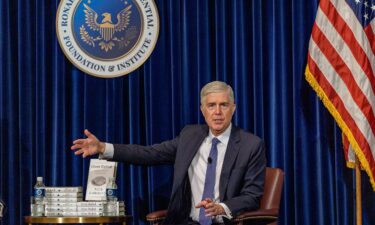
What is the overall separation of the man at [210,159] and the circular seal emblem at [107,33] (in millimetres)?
939

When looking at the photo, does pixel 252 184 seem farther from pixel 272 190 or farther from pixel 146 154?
pixel 146 154

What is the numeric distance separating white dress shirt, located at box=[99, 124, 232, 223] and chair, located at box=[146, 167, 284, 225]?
0.23 m

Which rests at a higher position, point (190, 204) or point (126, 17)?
point (126, 17)

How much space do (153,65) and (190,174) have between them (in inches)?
44.9

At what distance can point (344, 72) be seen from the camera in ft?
16.5

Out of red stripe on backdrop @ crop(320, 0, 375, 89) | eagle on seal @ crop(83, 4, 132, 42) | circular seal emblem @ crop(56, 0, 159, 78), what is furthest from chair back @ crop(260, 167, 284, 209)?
eagle on seal @ crop(83, 4, 132, 42)

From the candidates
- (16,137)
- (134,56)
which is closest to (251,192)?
(134,56)

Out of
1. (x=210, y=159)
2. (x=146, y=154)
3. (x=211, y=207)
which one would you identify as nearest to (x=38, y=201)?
(x=146, y=154)

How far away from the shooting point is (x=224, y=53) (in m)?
5.44

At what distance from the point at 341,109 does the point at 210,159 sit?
1093 millimetres

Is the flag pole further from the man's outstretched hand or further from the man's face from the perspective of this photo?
the man's outstretched hand

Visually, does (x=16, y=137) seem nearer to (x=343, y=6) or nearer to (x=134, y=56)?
(x=134, y=56)

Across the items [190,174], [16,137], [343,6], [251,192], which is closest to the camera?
[251,192]

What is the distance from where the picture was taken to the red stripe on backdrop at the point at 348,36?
16.3 ft
